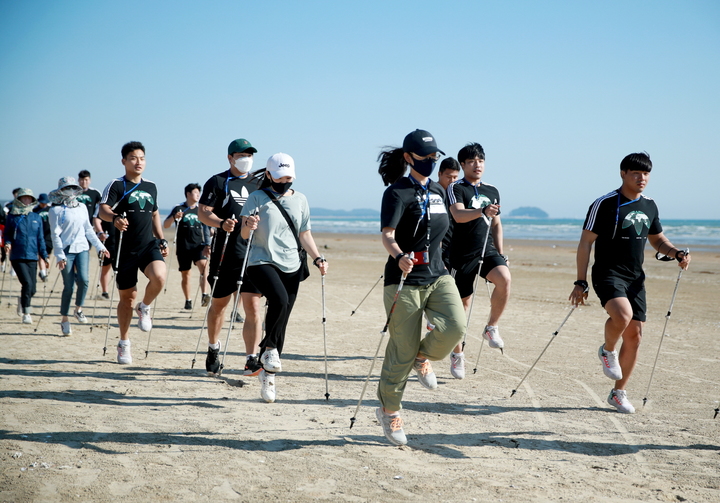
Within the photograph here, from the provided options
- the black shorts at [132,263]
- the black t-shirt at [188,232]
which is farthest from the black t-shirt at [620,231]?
the black t-shirt at [188,232]

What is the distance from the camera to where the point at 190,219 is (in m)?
12.4

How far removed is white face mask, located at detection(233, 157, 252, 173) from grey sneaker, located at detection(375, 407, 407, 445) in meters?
3.50

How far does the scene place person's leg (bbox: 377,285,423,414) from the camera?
4.98 meters

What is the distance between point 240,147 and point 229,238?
41.7 inches

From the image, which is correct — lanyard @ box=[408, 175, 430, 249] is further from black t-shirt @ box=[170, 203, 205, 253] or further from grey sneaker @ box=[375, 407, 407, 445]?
black t-shirt @ box=[170, 203, 205, 253]

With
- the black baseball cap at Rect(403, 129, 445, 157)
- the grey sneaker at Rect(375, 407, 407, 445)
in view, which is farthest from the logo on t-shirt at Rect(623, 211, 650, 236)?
the grey sneaker at Rect(375, 407, 407, 445)

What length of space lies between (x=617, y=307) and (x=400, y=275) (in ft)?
7.62

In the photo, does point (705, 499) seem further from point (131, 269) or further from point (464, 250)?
point (131, 269)

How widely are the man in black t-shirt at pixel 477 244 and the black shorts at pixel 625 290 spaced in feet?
4.93

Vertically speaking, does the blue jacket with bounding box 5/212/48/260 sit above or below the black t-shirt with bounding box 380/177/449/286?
below

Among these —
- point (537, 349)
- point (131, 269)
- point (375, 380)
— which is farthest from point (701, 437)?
point (131, 269)

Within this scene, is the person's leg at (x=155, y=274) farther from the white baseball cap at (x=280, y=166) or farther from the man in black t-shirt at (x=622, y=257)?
the man in black t-shirt at (x=622, y=257)

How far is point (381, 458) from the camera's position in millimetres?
4742

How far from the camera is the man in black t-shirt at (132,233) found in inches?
299
